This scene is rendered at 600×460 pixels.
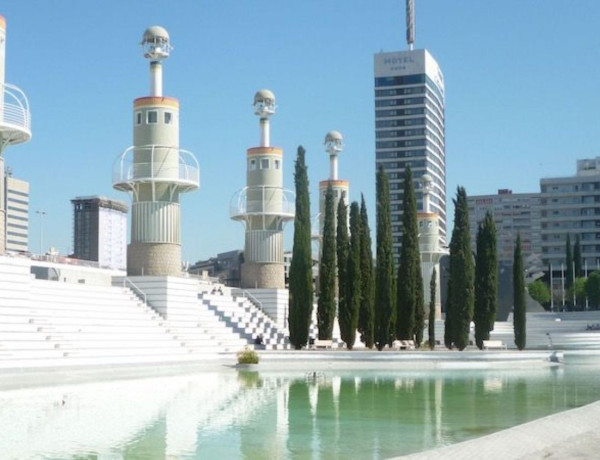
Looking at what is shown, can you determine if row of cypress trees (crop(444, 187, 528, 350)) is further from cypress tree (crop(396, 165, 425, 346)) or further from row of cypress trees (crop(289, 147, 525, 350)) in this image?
cypress tree (crop(396, 165, 425, 346))

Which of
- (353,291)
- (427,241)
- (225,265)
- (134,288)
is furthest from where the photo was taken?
(225,265)

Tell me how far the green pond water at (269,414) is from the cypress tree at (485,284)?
9160mm

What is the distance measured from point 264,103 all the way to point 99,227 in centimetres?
11984

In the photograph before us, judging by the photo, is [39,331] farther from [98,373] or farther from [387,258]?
[387,258]

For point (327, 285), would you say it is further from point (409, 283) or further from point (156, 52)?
point (156, 52)

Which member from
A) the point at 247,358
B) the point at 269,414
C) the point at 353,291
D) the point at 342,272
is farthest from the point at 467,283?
the point at 269,414

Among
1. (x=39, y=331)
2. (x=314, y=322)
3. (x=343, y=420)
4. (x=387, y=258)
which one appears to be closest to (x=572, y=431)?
(x=343, y=420)

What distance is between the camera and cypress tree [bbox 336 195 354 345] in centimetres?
3844

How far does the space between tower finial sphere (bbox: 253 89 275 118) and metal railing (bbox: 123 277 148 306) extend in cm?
1477

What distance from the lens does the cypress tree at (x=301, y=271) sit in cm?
3878

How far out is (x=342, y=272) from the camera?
39188 millimetres

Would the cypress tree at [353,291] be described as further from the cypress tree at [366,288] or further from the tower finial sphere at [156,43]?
the tower finial sphere at [156,43]

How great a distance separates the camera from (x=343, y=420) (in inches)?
680

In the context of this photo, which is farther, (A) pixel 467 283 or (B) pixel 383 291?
(B) pixel 383 291
